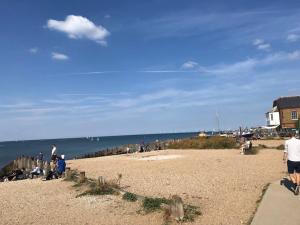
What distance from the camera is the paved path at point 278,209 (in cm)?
892

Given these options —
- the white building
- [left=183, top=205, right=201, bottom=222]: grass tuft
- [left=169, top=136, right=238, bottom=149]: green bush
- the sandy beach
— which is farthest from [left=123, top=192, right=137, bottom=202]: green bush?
the white building

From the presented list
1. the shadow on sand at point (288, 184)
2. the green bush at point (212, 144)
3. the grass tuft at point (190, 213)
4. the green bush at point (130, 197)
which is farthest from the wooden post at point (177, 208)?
the green bush at point (212, 144)

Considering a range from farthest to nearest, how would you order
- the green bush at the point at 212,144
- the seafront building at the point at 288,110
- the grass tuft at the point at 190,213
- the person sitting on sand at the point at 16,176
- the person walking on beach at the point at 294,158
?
the seafront building at the point at 288,110, the green bush at the point at 212,144, the person sitting on sand at the point at 16,176, the person walking on beach at the point at 294,158, the grass tuft at the point at 190,213

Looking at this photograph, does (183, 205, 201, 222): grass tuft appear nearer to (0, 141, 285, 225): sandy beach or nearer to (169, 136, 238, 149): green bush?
(0, 141, 285, 225): sandy beach

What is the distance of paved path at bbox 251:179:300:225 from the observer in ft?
29.3

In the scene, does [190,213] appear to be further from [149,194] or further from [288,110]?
[288,110]

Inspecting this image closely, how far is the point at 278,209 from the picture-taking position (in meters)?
9.91

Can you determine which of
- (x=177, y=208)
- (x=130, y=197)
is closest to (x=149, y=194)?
(x=130, y=197)

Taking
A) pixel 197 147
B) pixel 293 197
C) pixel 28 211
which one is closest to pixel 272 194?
pixel 293 197

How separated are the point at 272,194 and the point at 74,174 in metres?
12.4

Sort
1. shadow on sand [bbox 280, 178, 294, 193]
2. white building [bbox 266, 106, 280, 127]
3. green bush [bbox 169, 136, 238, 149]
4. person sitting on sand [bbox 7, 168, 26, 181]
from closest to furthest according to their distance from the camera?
shadow on sand [bbox 280, 178, 294, 193] → person sitting on sand [bbox 7, 168, 26, 181] → green bush [bbox 169, 136, 238, 149] → white building [bbox 266, 106, 280, 127]

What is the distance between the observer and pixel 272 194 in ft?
38.7

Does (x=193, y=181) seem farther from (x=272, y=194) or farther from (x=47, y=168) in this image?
(x=47, y=168)

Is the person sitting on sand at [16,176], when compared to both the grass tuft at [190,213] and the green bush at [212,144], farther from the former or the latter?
the grass tuft at [190,213]
